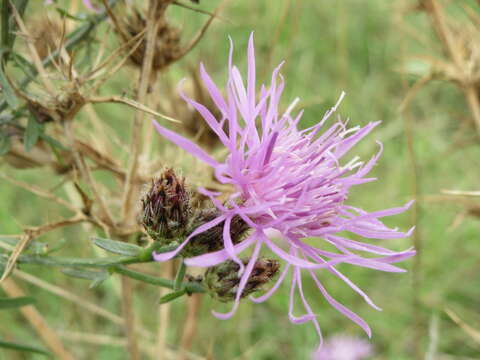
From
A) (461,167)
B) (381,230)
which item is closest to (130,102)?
(381,230)

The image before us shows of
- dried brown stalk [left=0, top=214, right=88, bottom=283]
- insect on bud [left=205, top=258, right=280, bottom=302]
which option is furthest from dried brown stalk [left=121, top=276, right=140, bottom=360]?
insect on bud [left=205, top=258, right=280, bottom=302]

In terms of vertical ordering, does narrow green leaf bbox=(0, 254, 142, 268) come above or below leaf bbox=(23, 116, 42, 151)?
below

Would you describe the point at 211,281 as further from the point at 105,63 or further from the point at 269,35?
the point at 269,35

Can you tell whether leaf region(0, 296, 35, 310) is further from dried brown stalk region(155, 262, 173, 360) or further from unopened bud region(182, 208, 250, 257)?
dried brown stalk region(155, 262, 173, 360)

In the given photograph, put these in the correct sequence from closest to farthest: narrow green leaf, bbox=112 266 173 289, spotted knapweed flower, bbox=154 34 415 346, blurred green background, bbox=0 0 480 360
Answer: spotted knapweed flower, bbox=154 34 415 346 → narrow green leaf, bbox=112 266 173 289 → blurred green background, bbox=0 0 480 360

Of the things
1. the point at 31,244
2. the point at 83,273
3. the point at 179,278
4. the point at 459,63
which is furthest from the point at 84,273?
the point at 459,63
